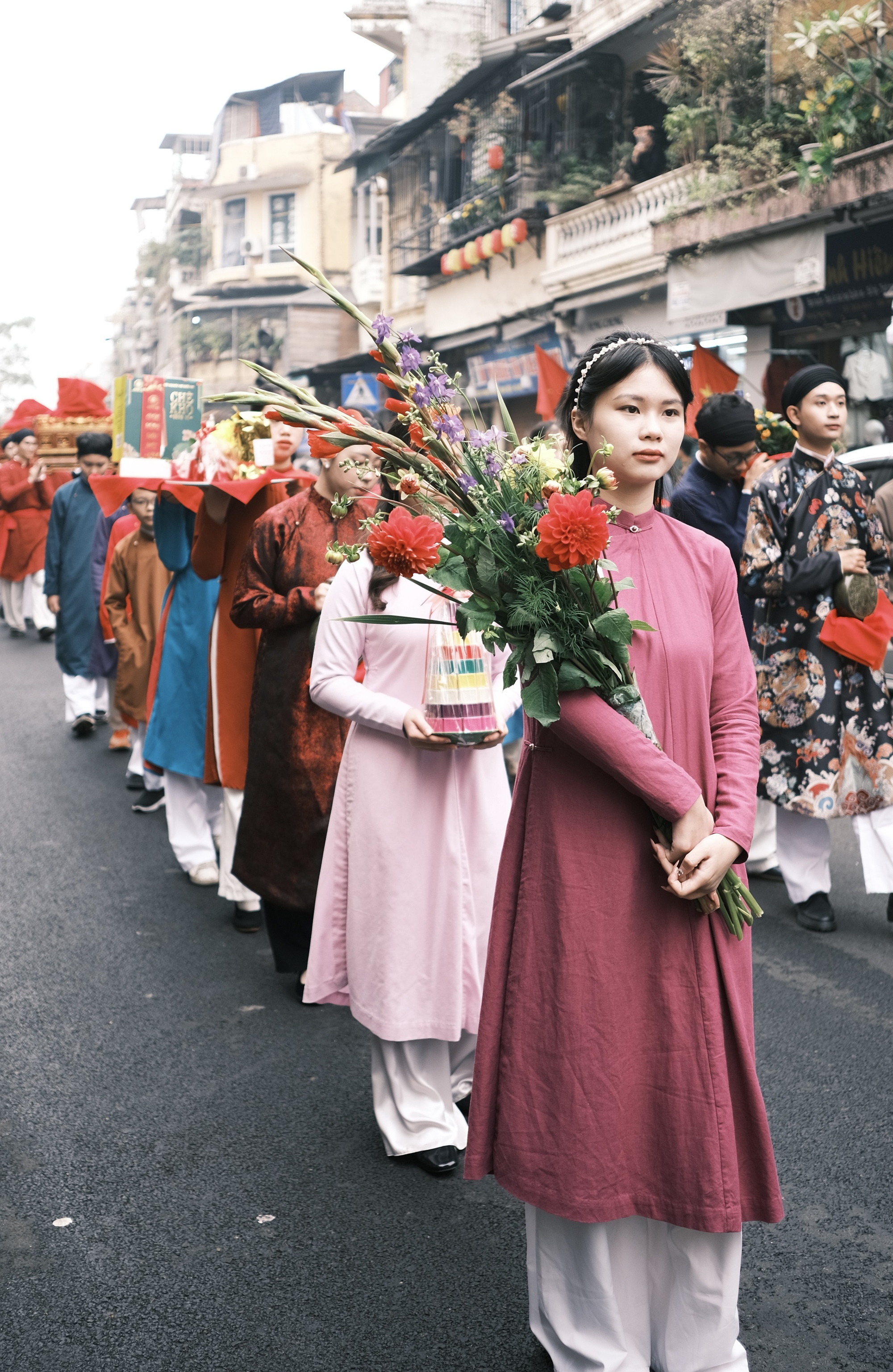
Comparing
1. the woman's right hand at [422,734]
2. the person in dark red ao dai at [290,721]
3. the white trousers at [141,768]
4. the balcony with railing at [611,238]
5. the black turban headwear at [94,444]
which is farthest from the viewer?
the balcony with railing at [611,238]

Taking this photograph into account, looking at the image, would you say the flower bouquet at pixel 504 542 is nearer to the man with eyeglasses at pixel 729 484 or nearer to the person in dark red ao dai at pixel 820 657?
the person in dark red ao dai at pixel 820 657

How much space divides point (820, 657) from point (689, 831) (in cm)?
337

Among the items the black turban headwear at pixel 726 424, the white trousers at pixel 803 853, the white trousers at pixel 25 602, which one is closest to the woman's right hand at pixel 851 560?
the black turban headwear at pixel 726 424

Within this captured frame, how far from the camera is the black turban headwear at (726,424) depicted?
5914 mm

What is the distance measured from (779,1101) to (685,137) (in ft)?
47.8

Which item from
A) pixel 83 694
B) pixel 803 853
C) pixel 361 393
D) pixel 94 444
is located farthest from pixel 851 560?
pixel 361 393

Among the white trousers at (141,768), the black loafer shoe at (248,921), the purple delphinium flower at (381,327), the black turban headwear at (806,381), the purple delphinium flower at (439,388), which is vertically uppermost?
the black turban headwear at (806,381)

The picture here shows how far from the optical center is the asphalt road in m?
2.79

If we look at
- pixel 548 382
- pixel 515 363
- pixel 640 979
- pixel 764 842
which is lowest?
pixel 764 842

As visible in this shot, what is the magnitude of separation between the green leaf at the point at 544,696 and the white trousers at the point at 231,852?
3.35 m

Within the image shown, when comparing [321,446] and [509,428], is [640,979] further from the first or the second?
[321,446]

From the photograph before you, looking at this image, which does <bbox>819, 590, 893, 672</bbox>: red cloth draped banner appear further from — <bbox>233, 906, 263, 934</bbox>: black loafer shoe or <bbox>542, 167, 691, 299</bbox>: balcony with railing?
<bbox>542, 167, 691, 299</bbox>: balcony with railing

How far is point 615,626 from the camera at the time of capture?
2270 mm

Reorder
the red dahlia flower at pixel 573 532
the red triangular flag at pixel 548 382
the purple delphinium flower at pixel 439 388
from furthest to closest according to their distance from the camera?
the red triangular flag at pixel 548 382, the purple delphinium flower at pixel 439 388, the red dahlia flower at pixel 573 532
